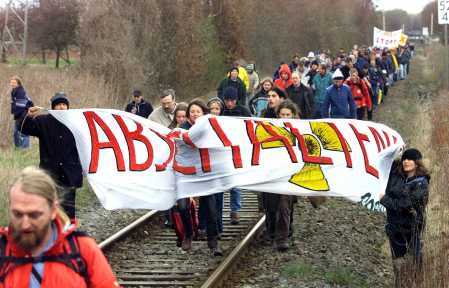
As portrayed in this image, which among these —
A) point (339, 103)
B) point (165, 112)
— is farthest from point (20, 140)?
point (165, 112)

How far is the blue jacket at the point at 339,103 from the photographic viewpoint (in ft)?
50.1

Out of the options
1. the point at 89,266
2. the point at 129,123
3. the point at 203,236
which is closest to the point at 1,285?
the point at 89,266

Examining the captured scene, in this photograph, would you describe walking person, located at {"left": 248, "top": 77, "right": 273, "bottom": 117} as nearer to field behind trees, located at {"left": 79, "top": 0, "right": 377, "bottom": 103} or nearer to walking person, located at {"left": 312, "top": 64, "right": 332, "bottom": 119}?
walking person, located at {"left": 312, "top": 64, "right": 332, "bottom": 119}

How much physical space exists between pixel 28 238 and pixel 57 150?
4915mm

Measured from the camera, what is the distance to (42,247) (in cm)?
388

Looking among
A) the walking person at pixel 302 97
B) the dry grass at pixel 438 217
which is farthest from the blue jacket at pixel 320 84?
the walking person at pixel 302 97

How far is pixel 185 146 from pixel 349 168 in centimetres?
189

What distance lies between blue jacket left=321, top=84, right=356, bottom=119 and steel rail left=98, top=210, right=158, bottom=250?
4.52m

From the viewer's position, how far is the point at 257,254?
1047 centimetres

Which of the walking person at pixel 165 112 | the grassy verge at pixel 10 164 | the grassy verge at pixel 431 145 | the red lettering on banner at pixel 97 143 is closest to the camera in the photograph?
the grassy verge at pixel 431 145

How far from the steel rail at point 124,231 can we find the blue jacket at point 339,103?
4.52 meters

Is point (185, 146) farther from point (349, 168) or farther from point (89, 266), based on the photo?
point (89, 266)

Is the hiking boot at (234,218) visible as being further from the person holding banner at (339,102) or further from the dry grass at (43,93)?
the dry grass at (43,93)

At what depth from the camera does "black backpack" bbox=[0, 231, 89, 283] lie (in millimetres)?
3896
